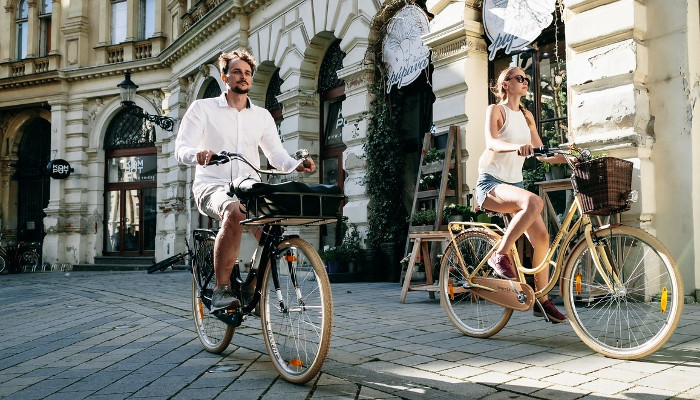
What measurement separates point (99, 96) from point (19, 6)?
5362 mm

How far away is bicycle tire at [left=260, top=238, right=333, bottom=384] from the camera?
10.1ft

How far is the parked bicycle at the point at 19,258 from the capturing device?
1864cm

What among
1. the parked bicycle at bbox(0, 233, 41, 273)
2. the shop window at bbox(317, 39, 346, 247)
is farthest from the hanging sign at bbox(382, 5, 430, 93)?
the parked bicycle at bbox(0, 233, 41, 273)

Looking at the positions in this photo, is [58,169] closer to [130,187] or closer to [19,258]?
[130,187]

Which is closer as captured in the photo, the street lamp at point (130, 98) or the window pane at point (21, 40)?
the street lamp at point (130, 98)

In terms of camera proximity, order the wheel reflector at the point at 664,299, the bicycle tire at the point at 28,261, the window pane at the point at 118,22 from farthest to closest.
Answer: the window pane at the point at 118,22 < the bicycle tire at the point at 28,261 < the wheel reflector at the point at 664,299

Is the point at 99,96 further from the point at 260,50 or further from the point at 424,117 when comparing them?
the point at 424,117

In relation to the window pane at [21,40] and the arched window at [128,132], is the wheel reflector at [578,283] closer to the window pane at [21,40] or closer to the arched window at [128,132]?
the arched window at [128,132]

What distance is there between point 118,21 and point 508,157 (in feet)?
61.8

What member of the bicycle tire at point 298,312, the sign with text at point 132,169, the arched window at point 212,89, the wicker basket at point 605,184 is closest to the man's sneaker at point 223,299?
the bicycle tire at point 298,312

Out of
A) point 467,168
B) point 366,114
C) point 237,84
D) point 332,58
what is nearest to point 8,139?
point 332,58

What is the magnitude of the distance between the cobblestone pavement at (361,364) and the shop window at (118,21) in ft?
52.9

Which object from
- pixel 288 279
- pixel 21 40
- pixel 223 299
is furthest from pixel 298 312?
pixel 21 40

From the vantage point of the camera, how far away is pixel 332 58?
1198 cm
